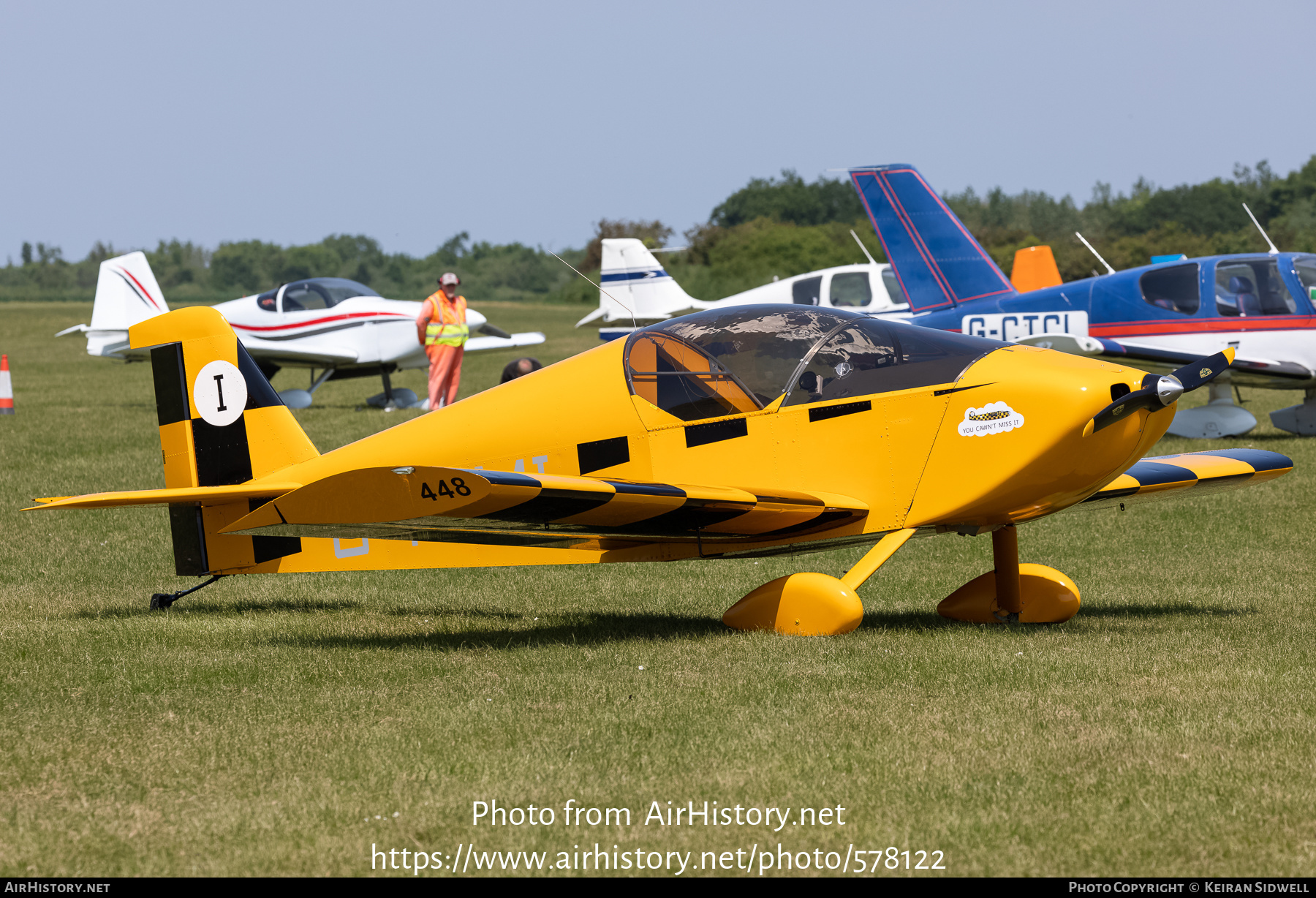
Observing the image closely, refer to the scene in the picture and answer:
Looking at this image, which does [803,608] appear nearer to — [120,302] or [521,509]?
[521,509]

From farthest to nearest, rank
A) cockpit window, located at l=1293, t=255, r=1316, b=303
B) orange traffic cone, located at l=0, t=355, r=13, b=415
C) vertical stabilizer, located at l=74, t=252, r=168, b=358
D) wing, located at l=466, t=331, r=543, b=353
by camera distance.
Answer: wing, located at l=466, t=331, r=543, b=353
vertical stabilizer, located at l=74, t=252, r=168, b=358
orange traffic cone, located at l=0, t=355, r=13, b=415
cockpit window, located at l=1293, t=255, r=1316, b=303

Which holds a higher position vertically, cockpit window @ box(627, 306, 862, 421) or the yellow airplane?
cockpit window @ box(627, 306, 862, 421)

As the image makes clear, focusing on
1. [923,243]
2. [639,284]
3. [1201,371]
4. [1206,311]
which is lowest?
[1201,371]

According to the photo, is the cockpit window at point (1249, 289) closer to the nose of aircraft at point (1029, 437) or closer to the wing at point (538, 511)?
the nose of aircraft at point (1029, 437)

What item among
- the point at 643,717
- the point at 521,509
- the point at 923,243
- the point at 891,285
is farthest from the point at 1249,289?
the point at 643,717

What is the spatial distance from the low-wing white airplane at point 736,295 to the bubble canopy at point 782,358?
51.4 ft

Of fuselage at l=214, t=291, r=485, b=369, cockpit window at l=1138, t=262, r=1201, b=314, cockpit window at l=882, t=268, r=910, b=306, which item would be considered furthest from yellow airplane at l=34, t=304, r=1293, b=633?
cockpit window at l=882, t=268, r=910, b=306

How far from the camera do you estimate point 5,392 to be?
851 inches

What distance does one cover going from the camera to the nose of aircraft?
239 inches

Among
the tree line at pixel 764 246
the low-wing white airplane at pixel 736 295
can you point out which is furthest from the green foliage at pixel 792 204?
the low-wing white airplane at pixel 736 295

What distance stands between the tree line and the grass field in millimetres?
58639

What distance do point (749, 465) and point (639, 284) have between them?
21674 millimetres

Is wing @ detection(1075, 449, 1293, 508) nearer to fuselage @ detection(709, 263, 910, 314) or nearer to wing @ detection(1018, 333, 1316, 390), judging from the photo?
wing @ detection(1018, 333, 1316, 390)

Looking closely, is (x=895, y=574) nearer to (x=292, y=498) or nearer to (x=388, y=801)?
(x=292, y=498)
